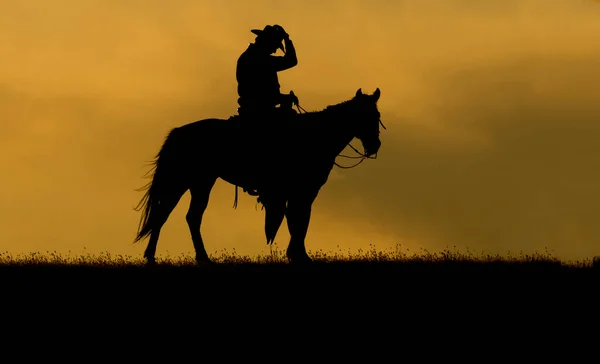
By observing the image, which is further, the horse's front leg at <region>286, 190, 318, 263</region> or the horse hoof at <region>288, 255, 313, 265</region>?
the horse's front leg at <region>286, 190, 318, 263</region>

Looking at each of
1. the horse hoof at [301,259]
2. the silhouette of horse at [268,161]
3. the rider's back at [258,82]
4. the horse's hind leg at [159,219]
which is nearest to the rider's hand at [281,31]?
the rider's back at [258,82]

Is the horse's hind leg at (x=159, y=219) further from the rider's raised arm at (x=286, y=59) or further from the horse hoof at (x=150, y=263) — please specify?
the rider's raised arm at (x=286, y=59)

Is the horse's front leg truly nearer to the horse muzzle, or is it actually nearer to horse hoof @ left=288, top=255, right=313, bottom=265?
horse hoof @ left=288, top=255, right=313, bottom=265

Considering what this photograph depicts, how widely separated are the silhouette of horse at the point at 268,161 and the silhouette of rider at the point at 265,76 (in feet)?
1.03

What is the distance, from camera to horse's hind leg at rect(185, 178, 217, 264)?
24758 mm

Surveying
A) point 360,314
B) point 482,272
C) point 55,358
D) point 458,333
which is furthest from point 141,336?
point 482,272

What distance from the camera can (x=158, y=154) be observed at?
2531 cm

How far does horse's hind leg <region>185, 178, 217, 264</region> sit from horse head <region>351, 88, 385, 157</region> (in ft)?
11.0

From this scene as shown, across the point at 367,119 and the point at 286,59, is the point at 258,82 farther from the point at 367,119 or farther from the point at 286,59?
the point at 367,119

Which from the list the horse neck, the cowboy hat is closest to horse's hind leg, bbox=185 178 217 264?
the horse neck

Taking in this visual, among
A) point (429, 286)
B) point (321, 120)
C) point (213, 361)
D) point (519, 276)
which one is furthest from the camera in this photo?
point (321, 120)

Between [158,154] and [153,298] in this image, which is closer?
[153,298]

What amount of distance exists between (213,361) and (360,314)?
3.31m

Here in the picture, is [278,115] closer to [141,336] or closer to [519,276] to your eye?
[519,276]
